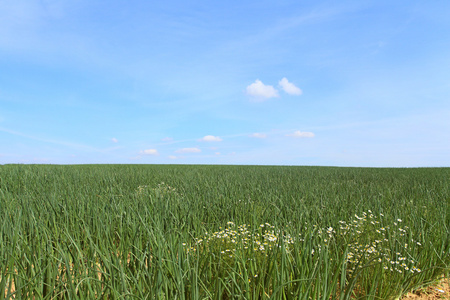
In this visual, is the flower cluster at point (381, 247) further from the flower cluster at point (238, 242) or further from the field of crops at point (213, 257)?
the flower cluster at point (238, 242)

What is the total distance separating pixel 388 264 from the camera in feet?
8.91

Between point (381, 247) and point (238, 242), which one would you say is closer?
point (238, 242)

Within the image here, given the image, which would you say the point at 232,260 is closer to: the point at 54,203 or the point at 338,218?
the point at 338,218

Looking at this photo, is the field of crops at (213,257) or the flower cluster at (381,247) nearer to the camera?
the field of crops at (213,257)

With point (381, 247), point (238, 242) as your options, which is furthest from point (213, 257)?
point (381, 247)

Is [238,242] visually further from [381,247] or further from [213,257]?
[381,247]

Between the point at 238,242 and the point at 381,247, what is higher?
the point at 238,242

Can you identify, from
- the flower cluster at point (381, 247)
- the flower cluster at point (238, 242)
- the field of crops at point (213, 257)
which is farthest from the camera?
the flower cluster at point (381, 247)

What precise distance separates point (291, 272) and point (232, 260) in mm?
509

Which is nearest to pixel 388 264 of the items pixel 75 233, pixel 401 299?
pixel 401 299

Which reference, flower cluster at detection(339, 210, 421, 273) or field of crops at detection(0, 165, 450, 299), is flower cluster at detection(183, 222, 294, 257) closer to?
field of crops at detection(0, 165, 450, 299)

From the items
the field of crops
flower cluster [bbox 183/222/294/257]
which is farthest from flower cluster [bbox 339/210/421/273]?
flower cluster [bbox 183/222/294/257]

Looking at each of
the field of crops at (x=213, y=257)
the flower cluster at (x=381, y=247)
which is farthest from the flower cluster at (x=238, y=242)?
the flower cluster at (x=381, y=247)

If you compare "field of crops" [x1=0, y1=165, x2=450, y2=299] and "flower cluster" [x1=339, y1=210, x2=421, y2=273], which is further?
"flower cluster" [x1=339, y1=210, x2=421, y2=273]
